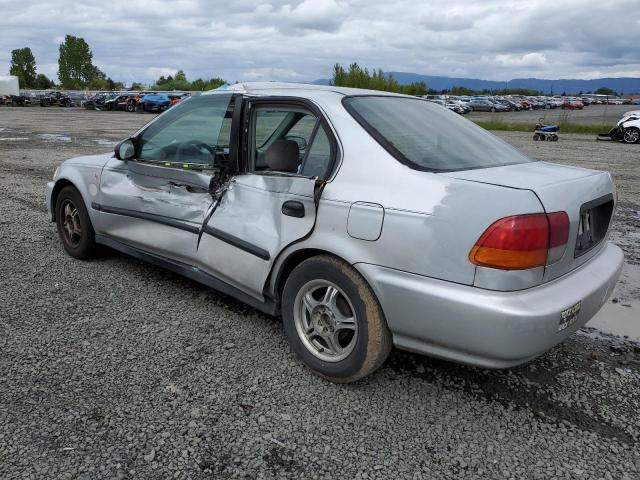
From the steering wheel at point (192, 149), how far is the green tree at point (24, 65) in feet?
428

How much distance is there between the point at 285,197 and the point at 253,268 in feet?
1.57

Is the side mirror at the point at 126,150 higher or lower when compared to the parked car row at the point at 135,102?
lower

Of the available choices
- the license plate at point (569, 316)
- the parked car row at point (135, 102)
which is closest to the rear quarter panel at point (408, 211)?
the license plate at point (569, 316)

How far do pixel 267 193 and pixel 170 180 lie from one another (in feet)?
3.26

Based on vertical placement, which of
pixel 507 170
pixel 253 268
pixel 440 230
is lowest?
pixel 253 268

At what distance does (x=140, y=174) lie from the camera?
4168mm

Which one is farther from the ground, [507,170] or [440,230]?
[507,170]

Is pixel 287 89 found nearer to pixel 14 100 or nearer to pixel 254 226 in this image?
pixel 254 226

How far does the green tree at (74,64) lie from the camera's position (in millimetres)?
119000

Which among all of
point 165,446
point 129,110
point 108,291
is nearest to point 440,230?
point 165,446

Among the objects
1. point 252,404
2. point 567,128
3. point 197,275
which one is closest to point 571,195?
point 252,404

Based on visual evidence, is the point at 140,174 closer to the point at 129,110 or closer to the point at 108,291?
the point at 108,291

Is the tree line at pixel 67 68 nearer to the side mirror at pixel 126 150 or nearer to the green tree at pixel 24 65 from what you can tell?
the green tree at pixel 24 65

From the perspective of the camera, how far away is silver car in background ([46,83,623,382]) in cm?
245
